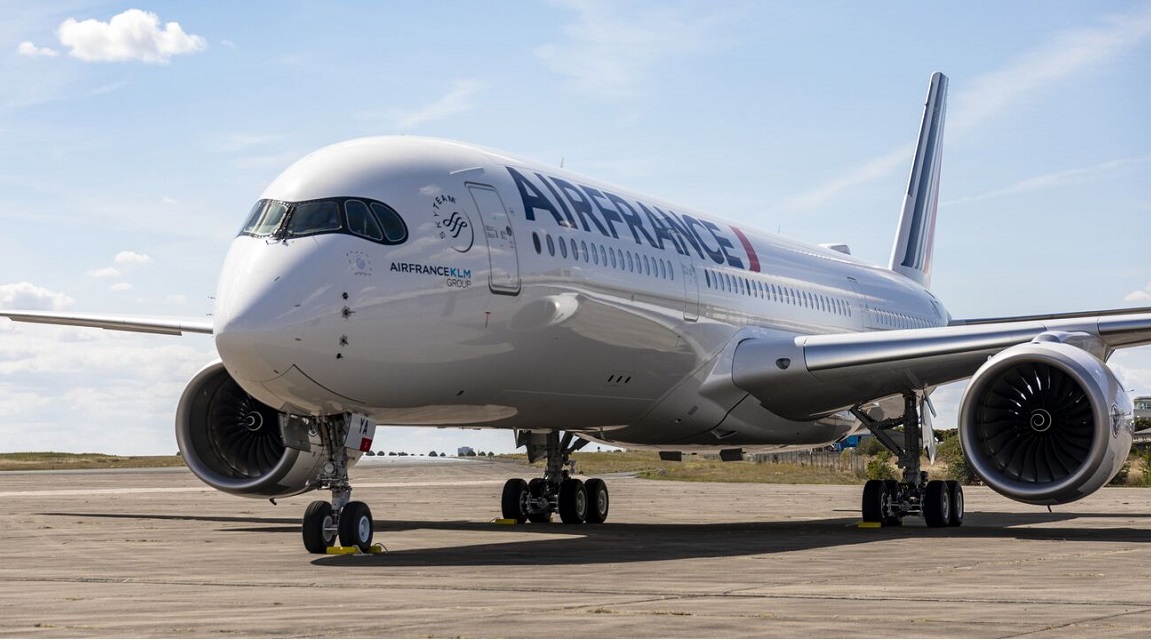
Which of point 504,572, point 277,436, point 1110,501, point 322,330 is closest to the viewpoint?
point 504,572

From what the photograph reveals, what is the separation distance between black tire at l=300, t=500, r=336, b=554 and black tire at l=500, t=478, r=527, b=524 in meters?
6.95

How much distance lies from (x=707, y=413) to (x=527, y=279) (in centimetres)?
497

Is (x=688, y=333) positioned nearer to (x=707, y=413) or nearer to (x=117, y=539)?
(x=707, y=413)

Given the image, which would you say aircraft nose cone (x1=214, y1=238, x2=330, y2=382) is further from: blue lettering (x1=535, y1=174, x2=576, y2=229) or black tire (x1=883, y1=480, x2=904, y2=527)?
black tire (x1=883, y1=480, x2=904, y2=527)

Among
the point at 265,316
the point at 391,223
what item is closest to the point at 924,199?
the point at 391,223

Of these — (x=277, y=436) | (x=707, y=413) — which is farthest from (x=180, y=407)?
Answer: (x=707, y=413)

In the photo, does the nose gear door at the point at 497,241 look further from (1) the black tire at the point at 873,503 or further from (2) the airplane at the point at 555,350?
(1) the black tire at the point at 873,503

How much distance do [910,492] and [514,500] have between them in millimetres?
5284

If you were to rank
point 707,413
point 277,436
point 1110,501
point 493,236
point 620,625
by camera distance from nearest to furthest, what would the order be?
point 620,625
point 493,236
point 277,436
point 707,413
point 1110,501


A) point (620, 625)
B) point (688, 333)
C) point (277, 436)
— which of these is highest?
point (688, 333)

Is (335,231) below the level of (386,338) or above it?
above

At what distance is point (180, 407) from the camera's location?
56.4 ft

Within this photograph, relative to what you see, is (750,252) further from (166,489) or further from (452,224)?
(166,489)

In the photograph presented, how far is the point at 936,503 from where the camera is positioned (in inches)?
741
